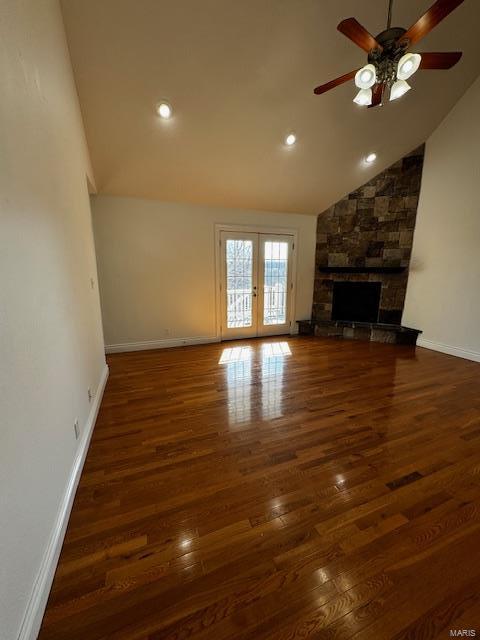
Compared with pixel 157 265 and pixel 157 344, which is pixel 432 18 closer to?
pixel 157 265

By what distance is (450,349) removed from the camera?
4.08 meters

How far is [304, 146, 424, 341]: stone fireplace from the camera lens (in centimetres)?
460

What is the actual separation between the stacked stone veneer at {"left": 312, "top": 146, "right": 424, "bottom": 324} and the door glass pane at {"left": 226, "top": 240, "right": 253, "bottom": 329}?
1557mm

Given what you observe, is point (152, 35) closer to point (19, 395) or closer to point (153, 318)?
point (19, 395)

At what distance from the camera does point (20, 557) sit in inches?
36.0

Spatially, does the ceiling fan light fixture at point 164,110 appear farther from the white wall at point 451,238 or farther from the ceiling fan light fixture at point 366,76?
the white wall at point 451,238

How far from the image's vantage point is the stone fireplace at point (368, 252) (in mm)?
4600

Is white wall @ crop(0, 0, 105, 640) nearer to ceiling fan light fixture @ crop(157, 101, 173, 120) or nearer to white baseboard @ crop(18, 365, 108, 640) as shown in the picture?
white baseboard @ crop(18, 365, 108, 640)

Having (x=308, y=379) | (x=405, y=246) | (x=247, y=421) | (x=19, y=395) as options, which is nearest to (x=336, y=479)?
(x=247, y=421)

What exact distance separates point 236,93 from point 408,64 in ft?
5.51

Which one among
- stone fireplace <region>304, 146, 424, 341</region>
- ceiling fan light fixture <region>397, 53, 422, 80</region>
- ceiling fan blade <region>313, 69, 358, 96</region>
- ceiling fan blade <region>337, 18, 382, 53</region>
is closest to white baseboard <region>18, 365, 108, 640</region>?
ceiling fan blade <region>337, 18, 382, 53</region>

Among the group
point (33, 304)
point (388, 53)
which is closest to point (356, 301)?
point (388, 53)

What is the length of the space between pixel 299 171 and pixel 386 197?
5.99ft

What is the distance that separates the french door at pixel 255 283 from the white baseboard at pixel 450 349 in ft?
8.01
